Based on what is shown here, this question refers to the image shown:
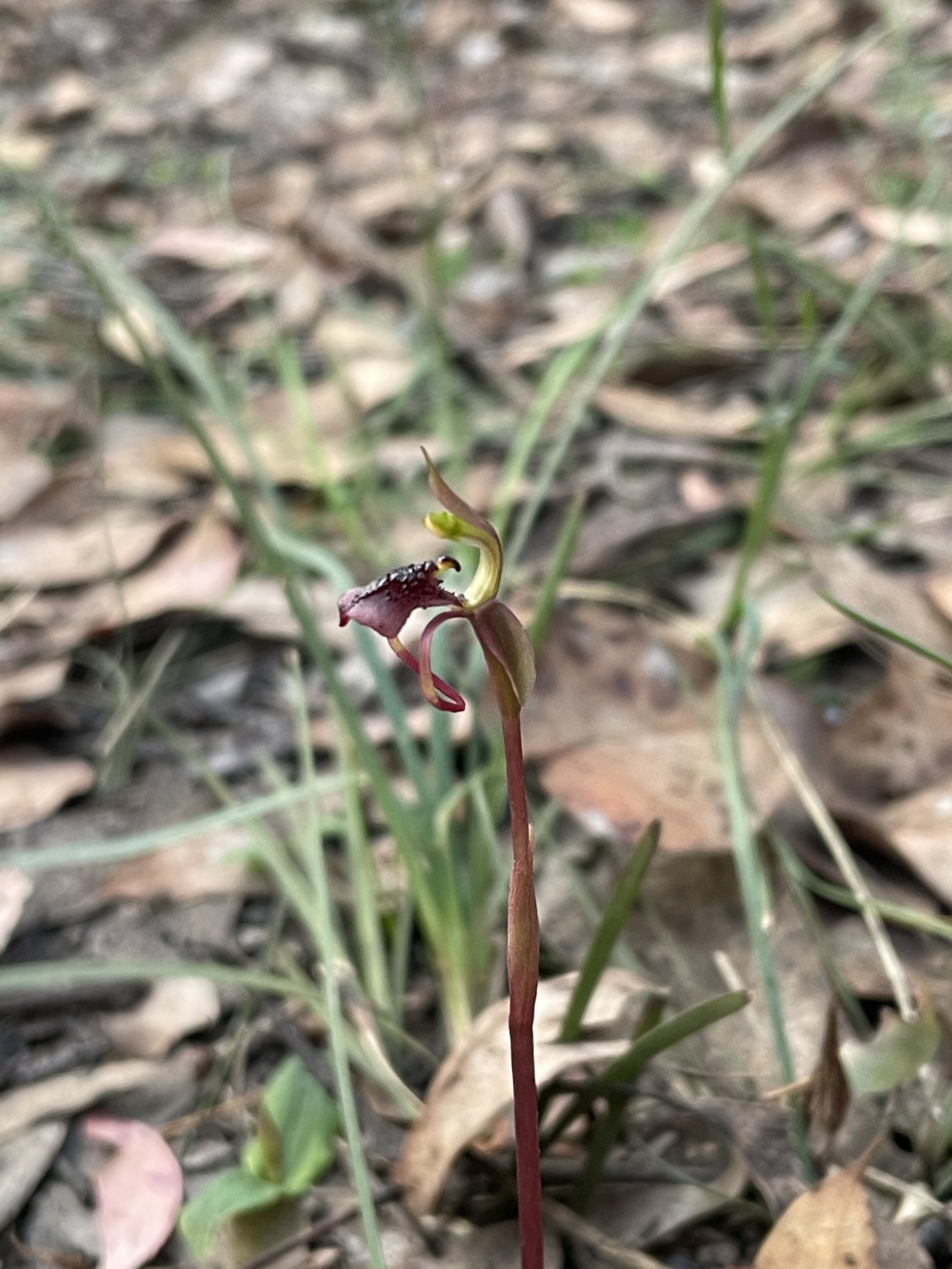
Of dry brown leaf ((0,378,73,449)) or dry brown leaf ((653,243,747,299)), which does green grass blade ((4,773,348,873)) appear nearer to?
dry brown leaf ((0,378,73,449))

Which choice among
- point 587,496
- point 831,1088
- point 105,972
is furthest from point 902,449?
point 105,972

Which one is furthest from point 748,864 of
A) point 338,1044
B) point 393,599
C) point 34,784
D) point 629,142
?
point 629,142

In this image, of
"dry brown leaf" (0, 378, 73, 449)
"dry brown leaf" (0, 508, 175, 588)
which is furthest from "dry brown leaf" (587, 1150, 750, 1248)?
"dry brown leaf" (0, 378, 73, 449)

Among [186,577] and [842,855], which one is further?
[186,577]

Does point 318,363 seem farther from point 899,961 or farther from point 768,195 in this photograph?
point 899,961

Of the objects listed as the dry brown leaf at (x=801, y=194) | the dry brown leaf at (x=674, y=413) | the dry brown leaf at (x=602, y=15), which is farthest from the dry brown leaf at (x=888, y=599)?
the dry brown leaf at (x=602, y=15)

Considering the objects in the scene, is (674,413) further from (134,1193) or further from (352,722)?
(134,1193)
